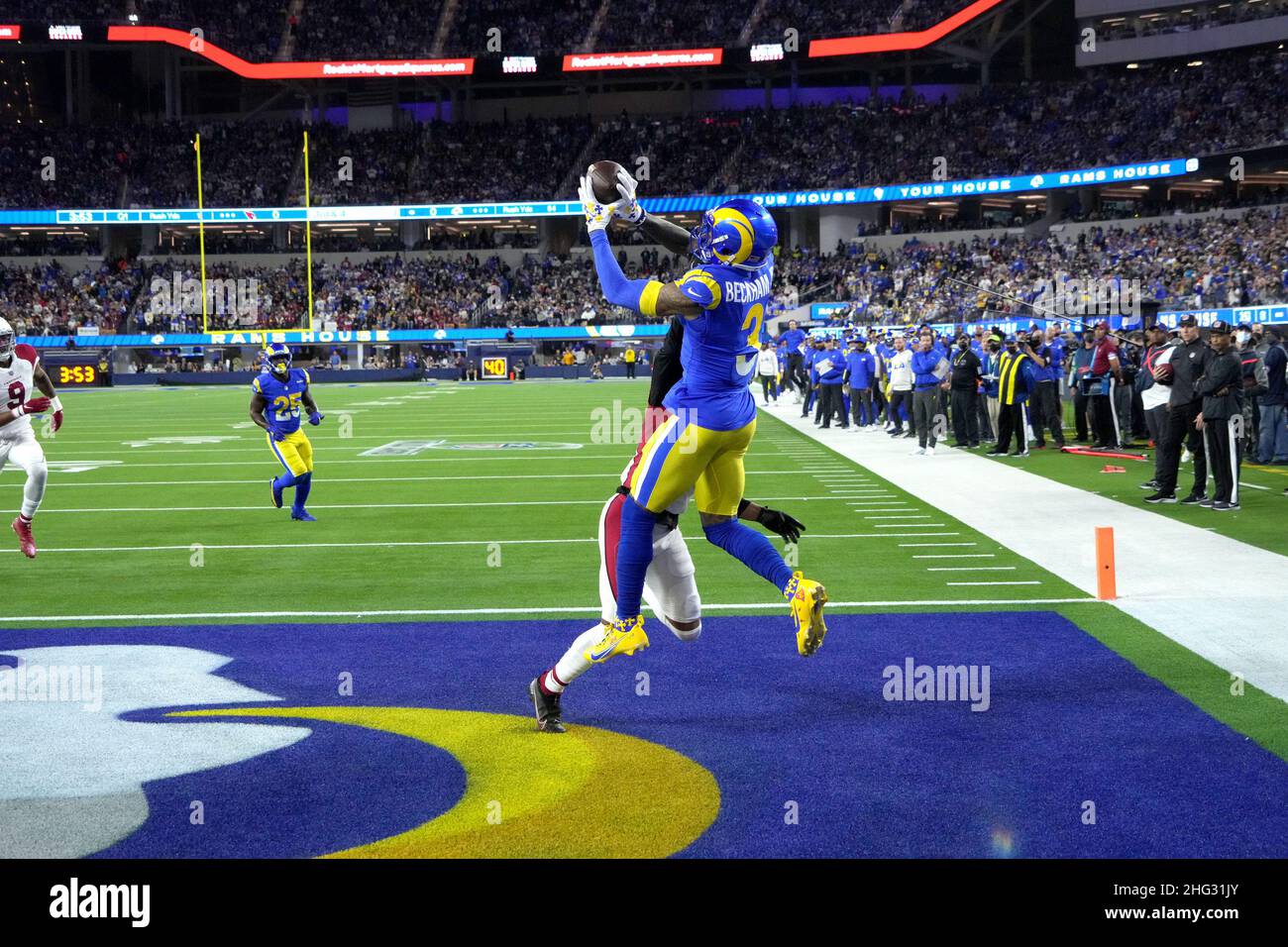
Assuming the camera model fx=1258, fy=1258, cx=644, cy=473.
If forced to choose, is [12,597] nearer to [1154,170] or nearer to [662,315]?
[662,315]

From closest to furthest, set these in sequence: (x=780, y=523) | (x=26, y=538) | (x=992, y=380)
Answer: (x=780, y=523), (x=26, y=538), (x=992, y=380)

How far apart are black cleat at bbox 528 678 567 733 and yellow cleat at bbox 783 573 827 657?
1067mm

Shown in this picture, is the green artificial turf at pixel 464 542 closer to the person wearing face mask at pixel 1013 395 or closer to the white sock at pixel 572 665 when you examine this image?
the person wearing face mask at pixel 1013 395

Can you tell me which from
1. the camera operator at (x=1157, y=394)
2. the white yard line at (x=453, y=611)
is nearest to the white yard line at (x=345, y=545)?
the white yard line at (x=453, y=611)

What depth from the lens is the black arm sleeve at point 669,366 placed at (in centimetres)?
562

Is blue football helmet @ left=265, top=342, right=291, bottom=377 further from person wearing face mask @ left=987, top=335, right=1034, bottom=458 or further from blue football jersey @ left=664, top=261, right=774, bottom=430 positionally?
person wearing face mask @ left=987, top=335, right=1034, bottom=458

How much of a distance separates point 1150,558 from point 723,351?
5336 mm

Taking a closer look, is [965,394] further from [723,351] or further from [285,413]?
[723,351]

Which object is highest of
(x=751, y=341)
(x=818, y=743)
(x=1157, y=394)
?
(x=751, y=341)

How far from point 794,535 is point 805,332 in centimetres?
2925

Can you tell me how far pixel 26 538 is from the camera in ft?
34.0

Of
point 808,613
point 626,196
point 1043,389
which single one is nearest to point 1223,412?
point 1043,389
